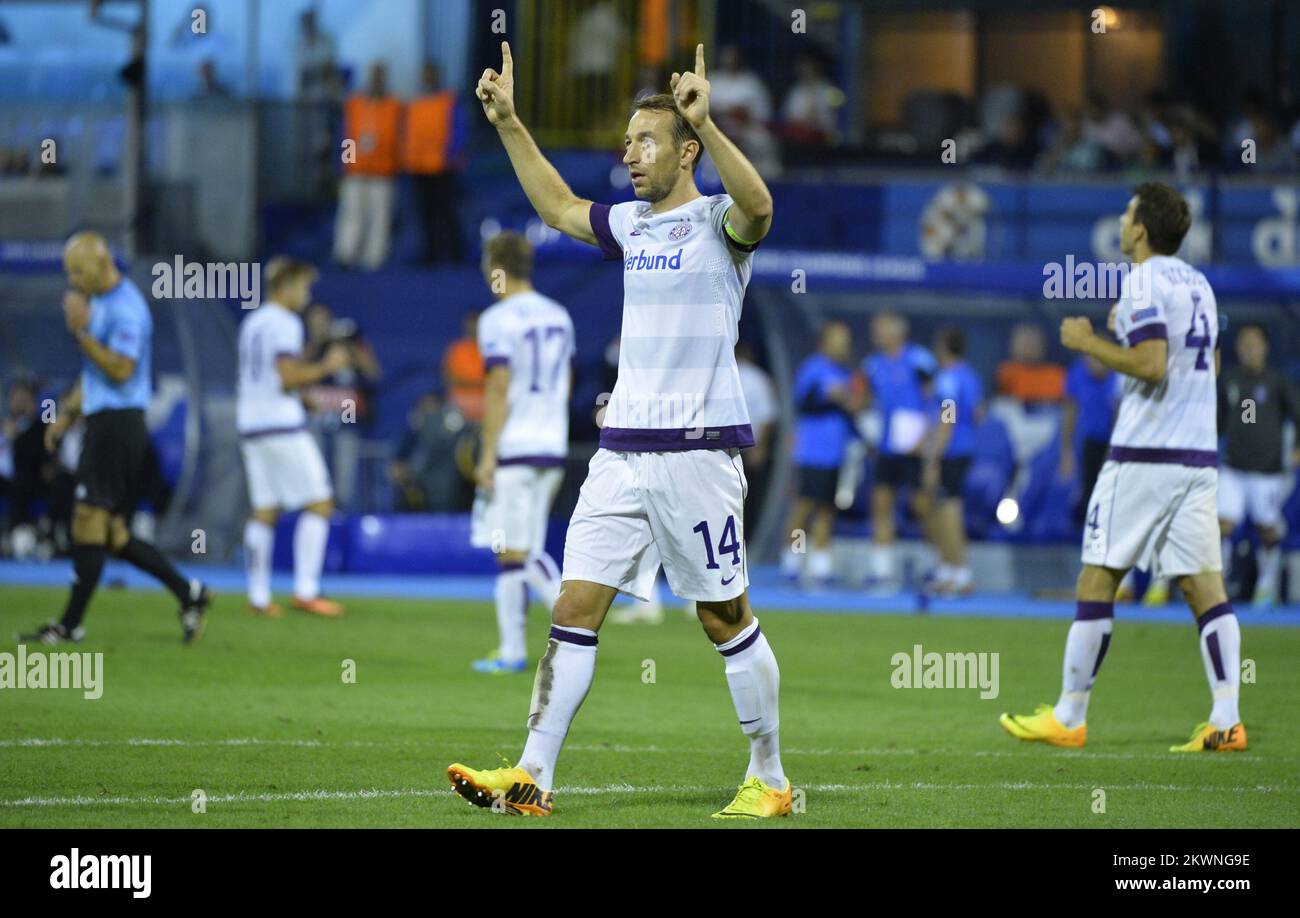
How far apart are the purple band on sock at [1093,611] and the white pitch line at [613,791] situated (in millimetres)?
1140

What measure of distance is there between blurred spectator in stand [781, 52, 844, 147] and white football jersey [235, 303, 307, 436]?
1028 cm

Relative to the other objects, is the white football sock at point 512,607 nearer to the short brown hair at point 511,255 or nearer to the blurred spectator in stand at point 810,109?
the short brown hair at point 511,255

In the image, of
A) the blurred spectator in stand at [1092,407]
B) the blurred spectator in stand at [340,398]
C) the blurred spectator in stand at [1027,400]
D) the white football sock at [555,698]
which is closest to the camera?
the white football sock at [555,698]

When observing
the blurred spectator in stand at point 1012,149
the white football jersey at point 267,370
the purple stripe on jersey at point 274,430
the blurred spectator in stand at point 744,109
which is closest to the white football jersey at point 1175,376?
the white football jersey at point 267,370

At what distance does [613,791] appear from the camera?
25.0 ft

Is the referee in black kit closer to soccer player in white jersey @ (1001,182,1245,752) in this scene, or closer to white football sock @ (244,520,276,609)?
Result: white football sock @ (244,520,276,609)

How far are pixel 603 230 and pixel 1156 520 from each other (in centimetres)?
323

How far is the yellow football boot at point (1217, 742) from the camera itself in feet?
29.9

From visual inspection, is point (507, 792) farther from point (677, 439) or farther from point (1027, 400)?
point (1027, 400)

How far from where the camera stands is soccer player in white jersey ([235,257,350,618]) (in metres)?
14.9

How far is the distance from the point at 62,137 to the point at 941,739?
17.9 m

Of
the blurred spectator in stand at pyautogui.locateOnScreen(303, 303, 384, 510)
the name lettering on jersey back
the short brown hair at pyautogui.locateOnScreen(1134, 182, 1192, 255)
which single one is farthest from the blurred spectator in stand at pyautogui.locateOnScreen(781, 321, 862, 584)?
the name lettering on jersey back

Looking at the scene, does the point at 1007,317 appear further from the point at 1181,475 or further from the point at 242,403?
the point at 1181,475

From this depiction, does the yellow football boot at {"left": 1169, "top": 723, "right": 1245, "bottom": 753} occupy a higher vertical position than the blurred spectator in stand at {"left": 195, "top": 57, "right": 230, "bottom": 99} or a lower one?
lower
